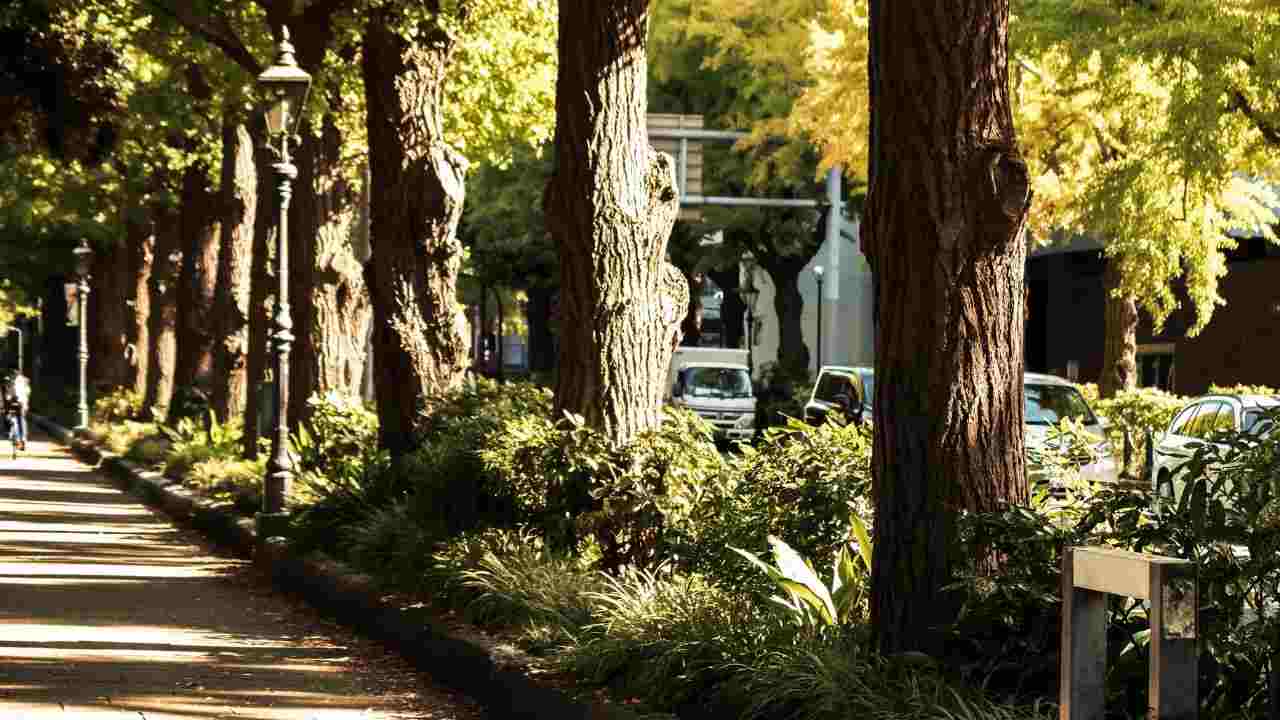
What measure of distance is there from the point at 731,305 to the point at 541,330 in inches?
506

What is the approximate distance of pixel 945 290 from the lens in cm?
891

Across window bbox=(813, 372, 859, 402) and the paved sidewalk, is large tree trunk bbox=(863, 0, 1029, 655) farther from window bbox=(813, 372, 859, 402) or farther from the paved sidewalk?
window bbox=(813, 372, 859, 402)

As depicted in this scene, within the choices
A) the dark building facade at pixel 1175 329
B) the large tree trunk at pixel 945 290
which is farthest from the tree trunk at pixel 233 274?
the large tree trunk at pixel 945 290

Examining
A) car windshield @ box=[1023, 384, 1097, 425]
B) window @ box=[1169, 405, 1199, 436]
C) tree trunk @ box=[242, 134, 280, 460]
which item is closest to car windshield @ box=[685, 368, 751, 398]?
tree trunk @ box=[242, 134, 280, 460]

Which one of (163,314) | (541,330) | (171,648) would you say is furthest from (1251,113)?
(541,330)

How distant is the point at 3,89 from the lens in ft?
78.2

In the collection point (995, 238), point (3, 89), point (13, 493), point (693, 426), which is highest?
point (3, 89)

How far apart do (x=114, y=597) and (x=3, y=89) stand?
9.49 metres

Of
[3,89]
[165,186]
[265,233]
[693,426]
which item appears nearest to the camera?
[693,426]

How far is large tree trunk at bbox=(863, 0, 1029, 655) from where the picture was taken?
8898mm

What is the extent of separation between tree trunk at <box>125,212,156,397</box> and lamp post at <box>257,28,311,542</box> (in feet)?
103

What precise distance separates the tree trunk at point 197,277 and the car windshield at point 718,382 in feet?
34.6

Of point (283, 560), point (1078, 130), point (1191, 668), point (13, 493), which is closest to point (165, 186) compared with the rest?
point (13, 493)

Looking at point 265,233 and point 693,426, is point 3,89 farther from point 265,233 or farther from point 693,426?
point 693,426
